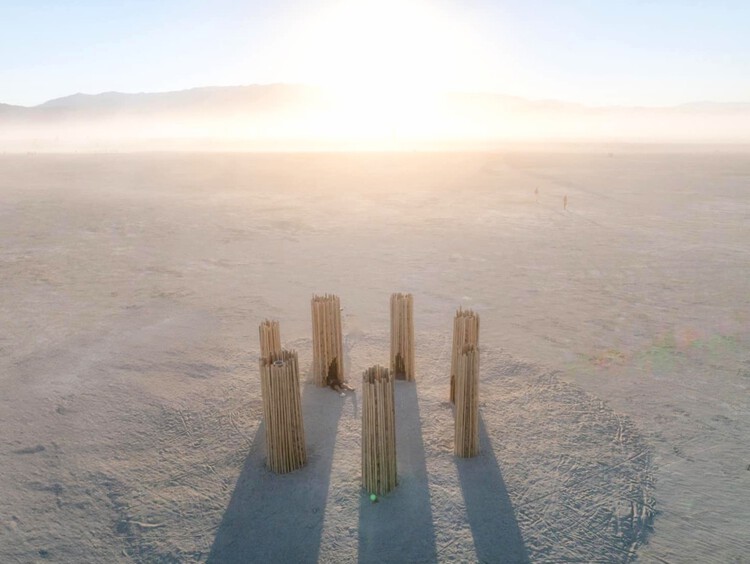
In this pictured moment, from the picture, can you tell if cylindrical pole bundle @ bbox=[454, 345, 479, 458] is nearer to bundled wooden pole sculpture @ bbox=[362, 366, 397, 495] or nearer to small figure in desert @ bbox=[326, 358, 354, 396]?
bundled wooden pole sculpture @ bbox=[362, 366, 397, 495]

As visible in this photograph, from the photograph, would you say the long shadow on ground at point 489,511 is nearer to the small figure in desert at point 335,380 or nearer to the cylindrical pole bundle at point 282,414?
the cylindrical pole bundle at point 282,414

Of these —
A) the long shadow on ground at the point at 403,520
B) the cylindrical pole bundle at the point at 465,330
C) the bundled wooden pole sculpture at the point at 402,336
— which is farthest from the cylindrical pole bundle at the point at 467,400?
the bundled wooden pole sculpture at the point at 402,336

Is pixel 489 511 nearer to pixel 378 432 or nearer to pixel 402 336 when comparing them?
pixel 378 432

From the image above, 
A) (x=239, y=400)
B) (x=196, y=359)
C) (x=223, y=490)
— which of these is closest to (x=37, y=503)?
(x=223, y=490)

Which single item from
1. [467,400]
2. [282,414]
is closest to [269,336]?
[282,414]

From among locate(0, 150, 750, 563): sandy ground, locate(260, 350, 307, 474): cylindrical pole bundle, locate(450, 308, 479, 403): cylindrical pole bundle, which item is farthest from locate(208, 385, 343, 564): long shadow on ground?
locate(450, 308, 479, 403): cylindrical pole bundle
